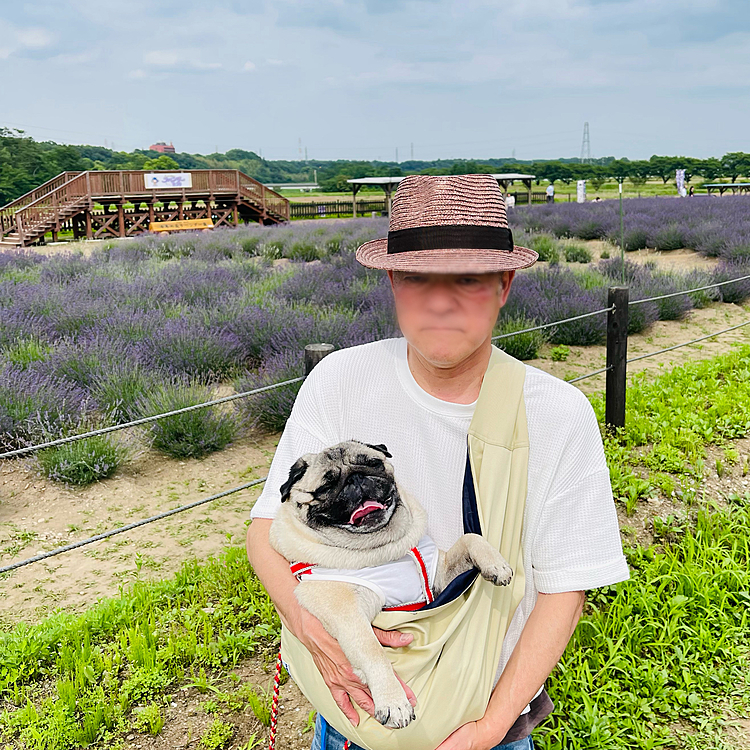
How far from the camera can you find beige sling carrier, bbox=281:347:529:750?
156 centimetres

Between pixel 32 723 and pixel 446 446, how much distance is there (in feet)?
8.14

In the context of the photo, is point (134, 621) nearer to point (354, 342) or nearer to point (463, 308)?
point (463, 308)

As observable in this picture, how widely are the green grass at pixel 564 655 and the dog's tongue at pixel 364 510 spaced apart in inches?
74.1

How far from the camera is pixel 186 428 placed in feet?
21.3

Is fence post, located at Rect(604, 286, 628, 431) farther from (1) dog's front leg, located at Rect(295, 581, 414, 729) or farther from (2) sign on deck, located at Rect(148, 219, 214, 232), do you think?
(2) sign on deck, located at Rect(148, 219, 214, 232)

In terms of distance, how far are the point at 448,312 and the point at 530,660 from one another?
0.88m

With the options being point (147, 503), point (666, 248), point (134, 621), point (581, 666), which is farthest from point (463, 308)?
point (666, 248)

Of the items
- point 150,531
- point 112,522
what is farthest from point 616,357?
point 112,522

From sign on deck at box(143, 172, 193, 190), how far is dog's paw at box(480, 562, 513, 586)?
31.5m

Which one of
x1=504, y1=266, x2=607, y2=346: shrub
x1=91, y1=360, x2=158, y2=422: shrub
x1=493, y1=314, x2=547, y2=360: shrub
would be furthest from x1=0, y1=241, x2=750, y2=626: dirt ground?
x1=504, y1=266, x2=607, y2=346: shrub

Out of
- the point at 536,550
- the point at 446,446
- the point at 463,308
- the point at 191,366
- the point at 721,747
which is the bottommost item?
the point at 721,747

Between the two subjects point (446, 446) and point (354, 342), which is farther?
point (354, 342)

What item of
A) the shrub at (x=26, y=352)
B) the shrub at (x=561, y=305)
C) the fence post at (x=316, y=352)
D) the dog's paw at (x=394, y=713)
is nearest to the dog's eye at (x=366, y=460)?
the dog's paw at (x=394, y=713)

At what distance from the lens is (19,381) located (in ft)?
22.9
